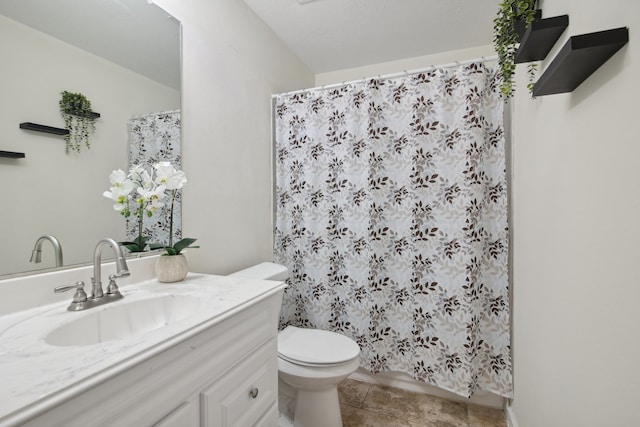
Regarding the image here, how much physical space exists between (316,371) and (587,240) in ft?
3.81

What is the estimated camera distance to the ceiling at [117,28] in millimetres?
928

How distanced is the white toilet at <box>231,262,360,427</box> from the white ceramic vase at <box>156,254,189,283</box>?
17.6 inches

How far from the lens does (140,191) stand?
1.12m

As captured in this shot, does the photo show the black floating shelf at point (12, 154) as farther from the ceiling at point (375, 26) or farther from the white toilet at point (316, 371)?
the ceiling at point (375, 26)

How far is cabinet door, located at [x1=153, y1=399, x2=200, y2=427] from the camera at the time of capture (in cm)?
67

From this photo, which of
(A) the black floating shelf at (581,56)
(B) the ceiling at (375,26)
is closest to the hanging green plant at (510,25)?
(A) the black floating shelf at (581,56)

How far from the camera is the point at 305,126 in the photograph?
2.06 m

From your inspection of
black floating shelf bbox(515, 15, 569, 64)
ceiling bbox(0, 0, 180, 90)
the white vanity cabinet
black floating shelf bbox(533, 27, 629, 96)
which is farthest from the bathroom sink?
black floating shelf bbox(515, 15, 569, 64)

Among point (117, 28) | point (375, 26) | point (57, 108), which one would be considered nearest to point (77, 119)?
point (57, 108)

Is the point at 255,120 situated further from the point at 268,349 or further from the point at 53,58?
the point at 268,349

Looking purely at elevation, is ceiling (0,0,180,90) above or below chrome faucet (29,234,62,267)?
above

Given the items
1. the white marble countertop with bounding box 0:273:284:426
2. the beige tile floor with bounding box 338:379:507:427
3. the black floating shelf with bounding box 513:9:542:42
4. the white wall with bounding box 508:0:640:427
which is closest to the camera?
the white marble countertop with bounding box 0:273:284:426

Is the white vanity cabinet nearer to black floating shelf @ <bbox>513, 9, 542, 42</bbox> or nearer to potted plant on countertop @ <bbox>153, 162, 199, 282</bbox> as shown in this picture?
potted plant on countertop @ <bbox>153, 162, 199, 282</bbox>

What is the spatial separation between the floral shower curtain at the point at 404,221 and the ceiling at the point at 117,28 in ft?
2.86
